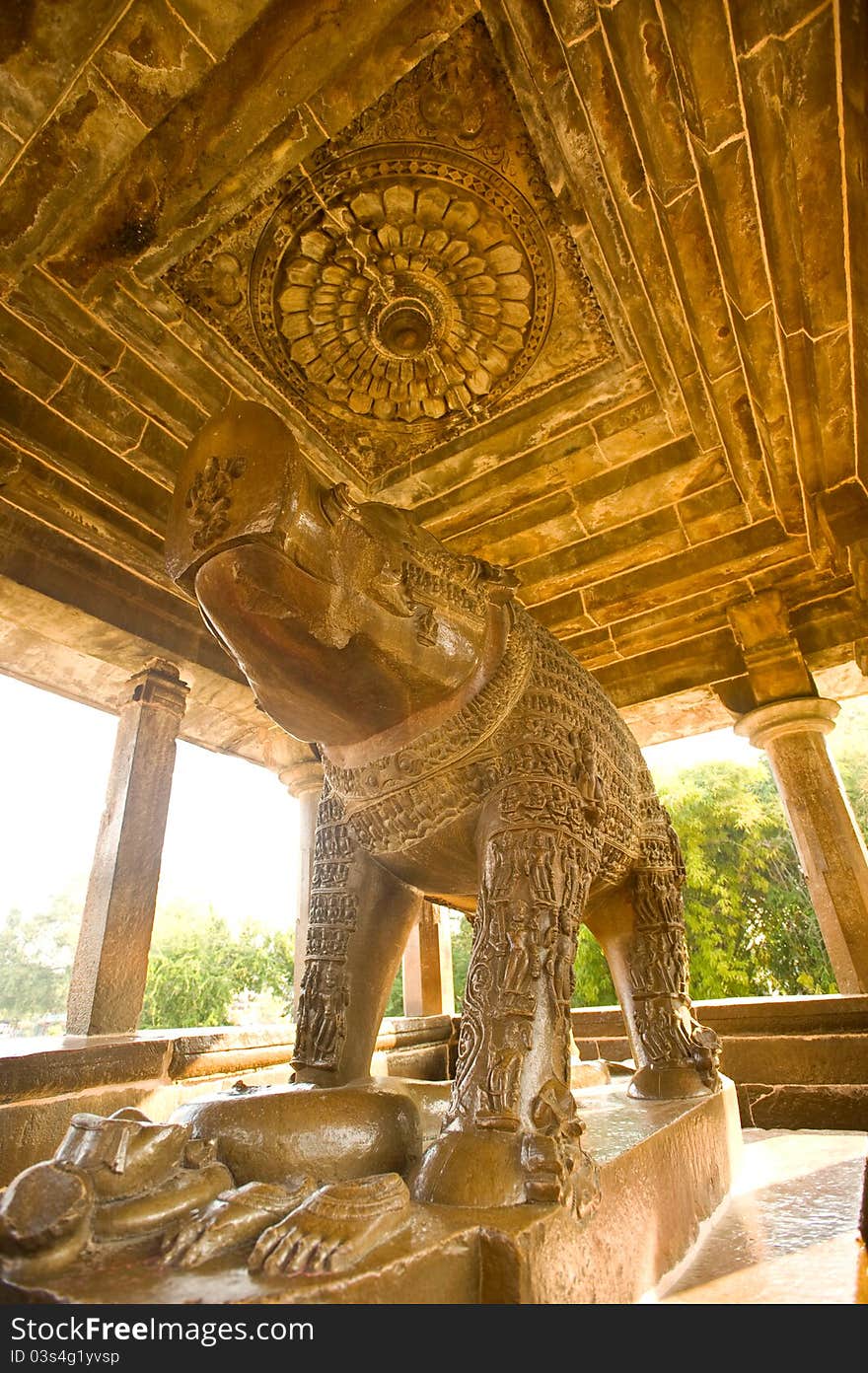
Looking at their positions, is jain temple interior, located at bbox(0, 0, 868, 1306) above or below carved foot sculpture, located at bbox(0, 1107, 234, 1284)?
above

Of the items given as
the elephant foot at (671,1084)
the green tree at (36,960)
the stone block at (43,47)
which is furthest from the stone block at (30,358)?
the green tree at (36,960)

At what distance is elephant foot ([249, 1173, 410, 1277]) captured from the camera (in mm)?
733

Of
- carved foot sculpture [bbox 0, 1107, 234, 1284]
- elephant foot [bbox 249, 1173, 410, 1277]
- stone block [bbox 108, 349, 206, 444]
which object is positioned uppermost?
stone block [bbox 108, 349, 206, 444]

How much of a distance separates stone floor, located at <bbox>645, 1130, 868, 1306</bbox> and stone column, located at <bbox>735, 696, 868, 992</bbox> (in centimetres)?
266

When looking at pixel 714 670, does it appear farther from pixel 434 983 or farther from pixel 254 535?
pixel 254 535

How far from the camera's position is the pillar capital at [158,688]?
4613 mm

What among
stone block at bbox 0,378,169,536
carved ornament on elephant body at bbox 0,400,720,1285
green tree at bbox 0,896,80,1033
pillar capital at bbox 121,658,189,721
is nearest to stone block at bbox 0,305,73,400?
stone block at bbox 0,378,169,536

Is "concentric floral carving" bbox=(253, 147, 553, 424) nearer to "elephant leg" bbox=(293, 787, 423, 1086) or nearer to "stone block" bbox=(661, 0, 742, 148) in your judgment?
"stone block" bbox=(661, 0, 742, 148)

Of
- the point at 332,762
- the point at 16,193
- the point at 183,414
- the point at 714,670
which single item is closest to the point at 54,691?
the point at 183,414

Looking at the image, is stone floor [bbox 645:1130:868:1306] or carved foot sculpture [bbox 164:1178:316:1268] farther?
stone floor [bbox 645:1130:868:1306]

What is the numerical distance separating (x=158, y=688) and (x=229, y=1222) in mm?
4256

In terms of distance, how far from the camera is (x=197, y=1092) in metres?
2.65

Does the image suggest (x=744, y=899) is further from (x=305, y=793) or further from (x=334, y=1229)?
(x=334, y=1229)

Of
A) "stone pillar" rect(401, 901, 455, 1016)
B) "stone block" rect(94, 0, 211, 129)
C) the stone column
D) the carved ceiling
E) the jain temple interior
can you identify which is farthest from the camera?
"stone pillar" rect(401, 901, 455, 1016)
